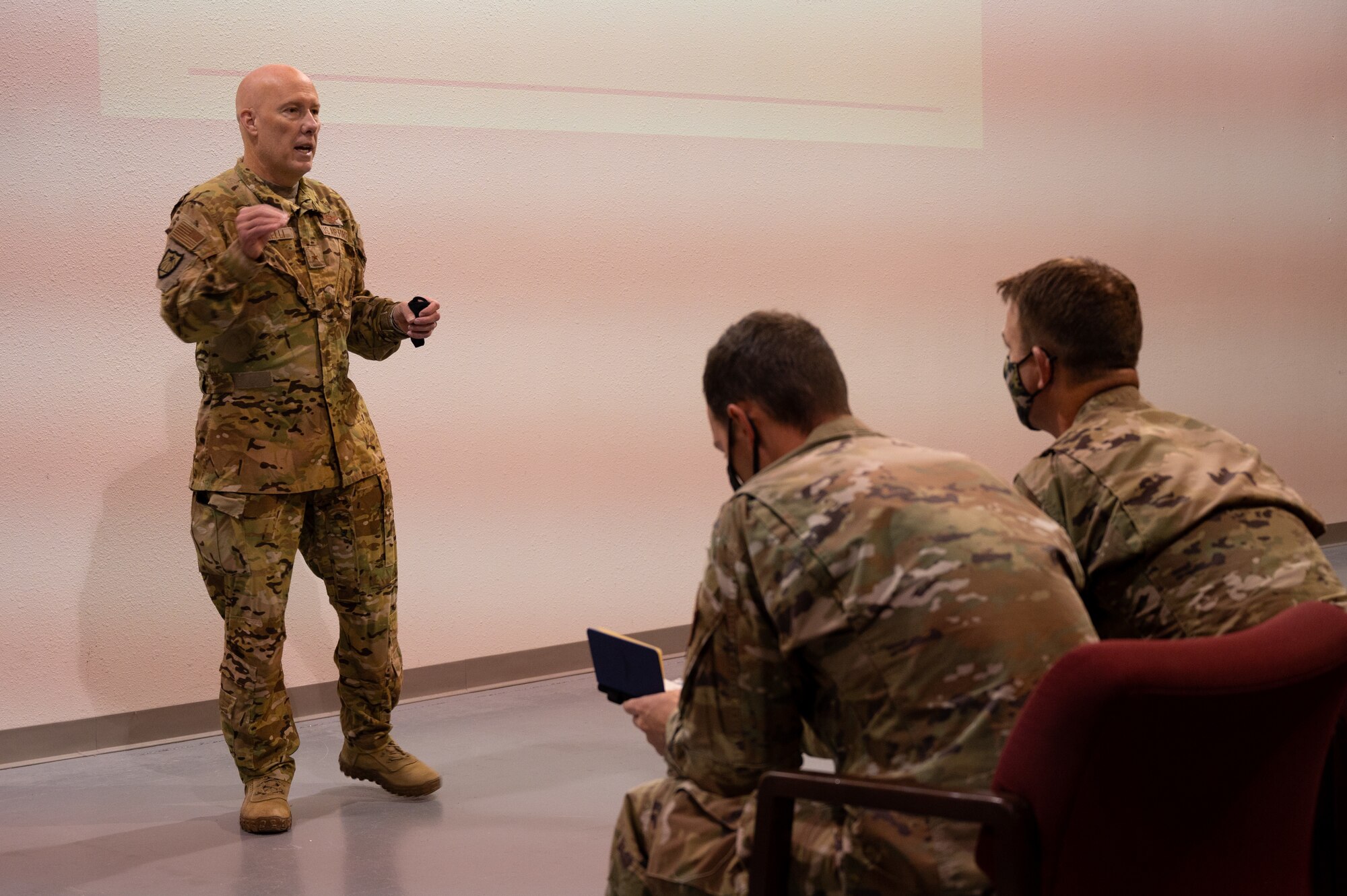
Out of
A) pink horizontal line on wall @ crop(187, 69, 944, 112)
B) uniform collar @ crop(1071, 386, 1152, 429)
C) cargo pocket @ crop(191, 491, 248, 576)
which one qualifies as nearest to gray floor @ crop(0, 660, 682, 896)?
cargo pocket @ crop(191, 491, 248, 576)

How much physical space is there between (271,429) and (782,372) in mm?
1824

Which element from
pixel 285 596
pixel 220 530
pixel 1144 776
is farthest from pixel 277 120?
pixel 1144 776

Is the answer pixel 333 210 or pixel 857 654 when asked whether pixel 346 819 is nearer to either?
pixel 333 210

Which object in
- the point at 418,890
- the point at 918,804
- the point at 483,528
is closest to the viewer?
the point at 918,804

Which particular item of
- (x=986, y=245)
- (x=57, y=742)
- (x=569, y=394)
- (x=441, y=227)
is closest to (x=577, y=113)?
(x=441, y=227)

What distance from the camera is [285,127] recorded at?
320 cm

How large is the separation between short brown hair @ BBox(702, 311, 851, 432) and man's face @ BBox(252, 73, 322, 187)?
1.83 meters

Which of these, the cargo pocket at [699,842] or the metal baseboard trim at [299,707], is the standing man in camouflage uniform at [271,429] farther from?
the cargo pocket at [699,842]

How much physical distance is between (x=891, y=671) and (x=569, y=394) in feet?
10.7

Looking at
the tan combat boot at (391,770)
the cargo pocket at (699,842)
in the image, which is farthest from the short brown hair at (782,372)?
the tan combat boot at (391,770)

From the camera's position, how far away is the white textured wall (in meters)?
3.74

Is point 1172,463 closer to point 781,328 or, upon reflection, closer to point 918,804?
point 781,328

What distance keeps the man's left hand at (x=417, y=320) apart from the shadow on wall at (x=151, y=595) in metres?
0.88

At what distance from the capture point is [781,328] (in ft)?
5.72
